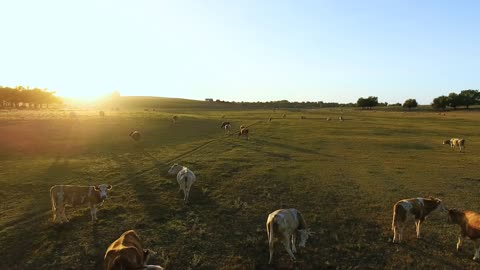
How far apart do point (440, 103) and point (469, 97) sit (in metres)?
11.9

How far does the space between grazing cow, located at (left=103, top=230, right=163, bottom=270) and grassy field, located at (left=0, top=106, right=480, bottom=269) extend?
2.14 metres

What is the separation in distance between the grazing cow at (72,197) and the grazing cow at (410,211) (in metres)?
12.3

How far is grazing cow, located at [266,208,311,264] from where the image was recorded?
43.5 ft

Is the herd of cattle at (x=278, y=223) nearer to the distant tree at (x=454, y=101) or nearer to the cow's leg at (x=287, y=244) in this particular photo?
the cow's leg at (x=287, y=244)

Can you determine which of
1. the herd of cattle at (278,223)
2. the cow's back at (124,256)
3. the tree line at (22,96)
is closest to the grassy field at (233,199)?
the herd of cattle at (278,223)

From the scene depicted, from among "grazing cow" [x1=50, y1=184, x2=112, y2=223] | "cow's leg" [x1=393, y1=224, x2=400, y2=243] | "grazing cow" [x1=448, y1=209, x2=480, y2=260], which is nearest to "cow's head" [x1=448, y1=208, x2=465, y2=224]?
"grazing cow" [x1=448, y1=209, x2=480, y2=260]

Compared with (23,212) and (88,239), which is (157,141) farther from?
(88,239)

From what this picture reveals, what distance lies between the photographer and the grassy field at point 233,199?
13.9 metres

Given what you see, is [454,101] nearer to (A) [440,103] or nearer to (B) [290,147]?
(A) [440,103]

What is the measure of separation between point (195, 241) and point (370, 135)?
138 feet

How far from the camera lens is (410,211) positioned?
15289 millimetres

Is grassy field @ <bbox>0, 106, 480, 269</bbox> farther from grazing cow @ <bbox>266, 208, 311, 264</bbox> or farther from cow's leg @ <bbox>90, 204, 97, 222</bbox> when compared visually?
grazing cow @ <bbox>266, 208, 311, 264</bbox>

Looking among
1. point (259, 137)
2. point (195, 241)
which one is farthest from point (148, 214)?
point (259, 137)

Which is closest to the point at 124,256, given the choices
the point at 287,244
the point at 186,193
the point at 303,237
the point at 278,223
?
the point at 278,223
